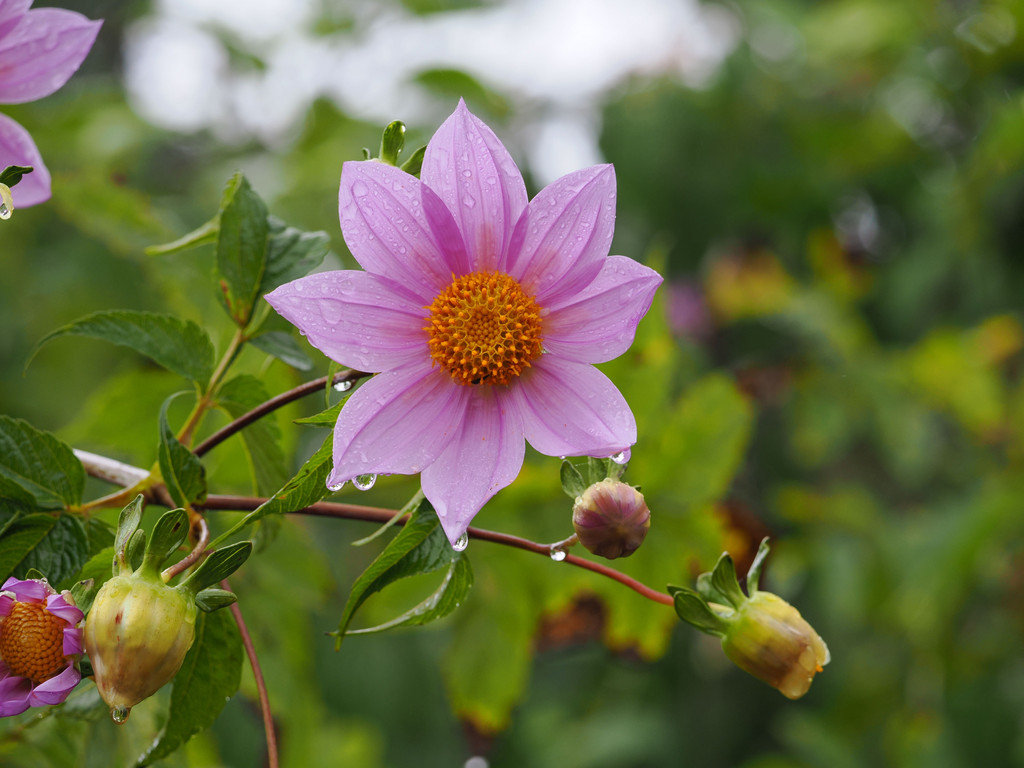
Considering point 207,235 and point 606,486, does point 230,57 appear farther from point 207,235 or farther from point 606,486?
point 606,486

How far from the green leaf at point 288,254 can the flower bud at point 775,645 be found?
344 millimetres

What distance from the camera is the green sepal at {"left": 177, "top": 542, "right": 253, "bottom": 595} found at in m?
0.43

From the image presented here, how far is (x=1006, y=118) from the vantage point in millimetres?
1339

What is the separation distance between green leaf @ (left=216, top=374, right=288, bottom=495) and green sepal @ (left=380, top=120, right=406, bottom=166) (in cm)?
17

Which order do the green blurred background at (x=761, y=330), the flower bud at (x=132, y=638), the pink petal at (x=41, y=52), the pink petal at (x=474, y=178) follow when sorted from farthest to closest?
1. the green blurred background at (x=761, y=330)
2. the pink petal at (x=41, y=52)
3. the pink petal at (x=474, y=178)
4. the flower bud at (x=132, y=638)

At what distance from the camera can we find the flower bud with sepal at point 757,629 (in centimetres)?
48

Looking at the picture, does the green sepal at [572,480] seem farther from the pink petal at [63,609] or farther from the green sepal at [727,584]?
the pink petal at [63,609]

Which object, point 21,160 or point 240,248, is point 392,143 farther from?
point 21,160

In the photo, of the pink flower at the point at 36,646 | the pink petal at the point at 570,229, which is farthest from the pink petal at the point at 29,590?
the pink petal at the point at 570,229

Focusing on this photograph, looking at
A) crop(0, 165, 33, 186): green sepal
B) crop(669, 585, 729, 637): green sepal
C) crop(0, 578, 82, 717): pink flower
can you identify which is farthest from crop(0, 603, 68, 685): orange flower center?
crop(669, 585, 729, 637): green sepal

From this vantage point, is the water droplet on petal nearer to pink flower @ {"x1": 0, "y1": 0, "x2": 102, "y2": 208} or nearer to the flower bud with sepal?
the flower bud with sepal

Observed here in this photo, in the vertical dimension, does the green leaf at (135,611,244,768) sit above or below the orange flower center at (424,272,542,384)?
below

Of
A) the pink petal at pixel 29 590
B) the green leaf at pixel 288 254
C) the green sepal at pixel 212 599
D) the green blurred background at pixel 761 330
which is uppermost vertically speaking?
the green leaf at pixel 288 254

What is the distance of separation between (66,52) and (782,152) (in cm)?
148
